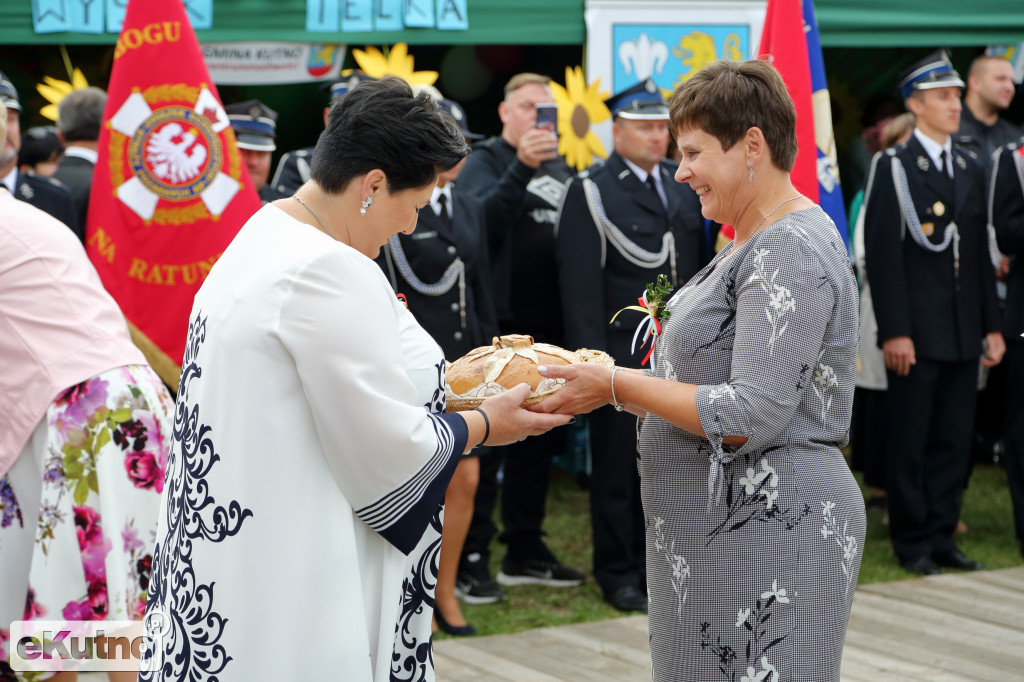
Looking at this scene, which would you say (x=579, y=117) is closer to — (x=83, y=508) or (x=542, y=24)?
(x=542, y=24)

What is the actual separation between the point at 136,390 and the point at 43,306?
12.0 inches

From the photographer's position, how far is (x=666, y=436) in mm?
2334

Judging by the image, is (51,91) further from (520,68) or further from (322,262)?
(322,262)

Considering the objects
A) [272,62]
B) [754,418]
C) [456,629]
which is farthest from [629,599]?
[272,62]

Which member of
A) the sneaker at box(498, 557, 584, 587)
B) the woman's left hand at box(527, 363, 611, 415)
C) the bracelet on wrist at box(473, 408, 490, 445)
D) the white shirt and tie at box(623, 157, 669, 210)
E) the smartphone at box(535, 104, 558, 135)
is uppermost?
the smartphone at box(535, 104, 558, 135)

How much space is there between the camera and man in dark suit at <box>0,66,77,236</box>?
14.5 feet

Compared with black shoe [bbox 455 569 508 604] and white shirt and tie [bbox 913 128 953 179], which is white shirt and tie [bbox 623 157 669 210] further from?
black shoe [bbox 455 569 508 604]

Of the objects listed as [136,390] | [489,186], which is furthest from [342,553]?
[489,186]

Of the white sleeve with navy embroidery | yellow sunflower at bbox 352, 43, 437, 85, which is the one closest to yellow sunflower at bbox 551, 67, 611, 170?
yellow sunflower at bbox 352, 43, 437, 85

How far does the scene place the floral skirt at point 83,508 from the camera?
286 cm

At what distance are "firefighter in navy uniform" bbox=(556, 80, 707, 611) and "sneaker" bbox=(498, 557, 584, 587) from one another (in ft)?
0.88

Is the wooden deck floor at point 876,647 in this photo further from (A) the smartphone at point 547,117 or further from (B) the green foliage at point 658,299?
(A) the smartphone at point 547,117

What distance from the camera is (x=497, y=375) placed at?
7.54 feet

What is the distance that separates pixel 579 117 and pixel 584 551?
2178mm
